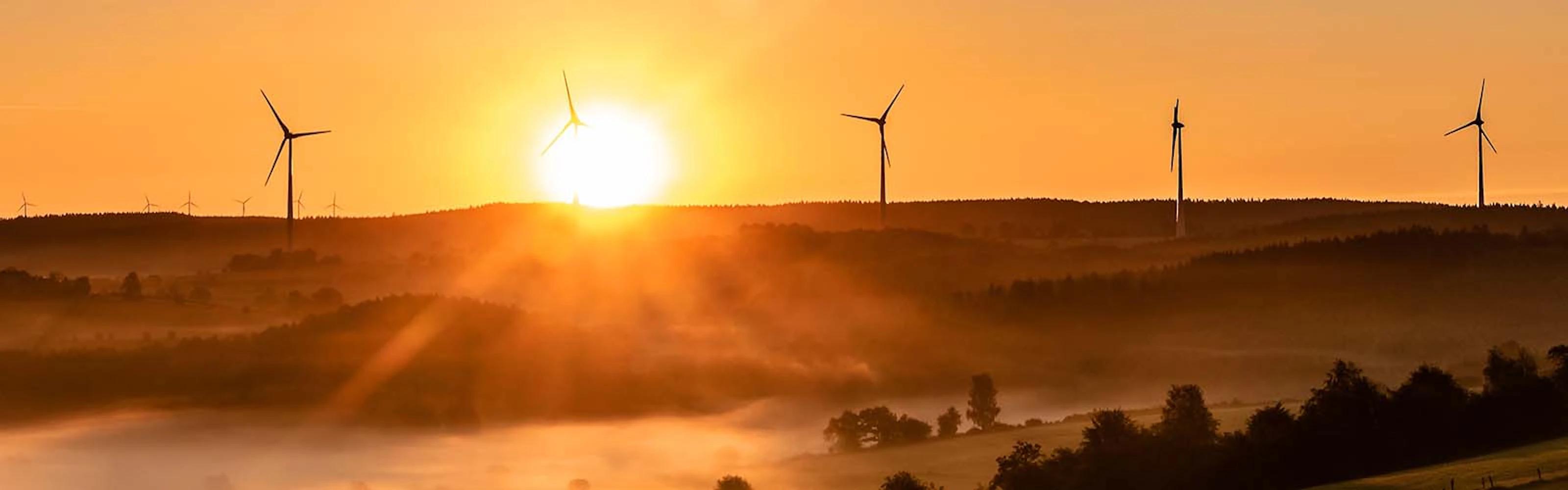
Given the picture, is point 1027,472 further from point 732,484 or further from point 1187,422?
point 732,484

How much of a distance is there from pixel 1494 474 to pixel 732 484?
8748cm

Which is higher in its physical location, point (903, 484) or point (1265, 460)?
point (1265, 460)

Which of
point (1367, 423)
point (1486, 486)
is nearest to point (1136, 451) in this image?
point (1367, 423)

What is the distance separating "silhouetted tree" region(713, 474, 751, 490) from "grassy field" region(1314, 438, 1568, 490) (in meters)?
73.2

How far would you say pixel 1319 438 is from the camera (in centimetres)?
11631

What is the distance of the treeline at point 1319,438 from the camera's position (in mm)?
115750

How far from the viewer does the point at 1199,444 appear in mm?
118250

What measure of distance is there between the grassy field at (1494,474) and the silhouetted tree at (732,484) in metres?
73.2

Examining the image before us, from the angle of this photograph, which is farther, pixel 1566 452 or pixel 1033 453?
pixel 1033 453

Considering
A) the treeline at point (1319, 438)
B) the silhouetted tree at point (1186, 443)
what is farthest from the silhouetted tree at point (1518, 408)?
the silhouetted tree at point (1186, 443)

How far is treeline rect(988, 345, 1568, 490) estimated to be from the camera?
380 ft

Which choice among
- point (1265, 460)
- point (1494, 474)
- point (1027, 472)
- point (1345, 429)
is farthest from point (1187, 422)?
point (1494, 474)

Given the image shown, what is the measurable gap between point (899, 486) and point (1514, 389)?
100 feet

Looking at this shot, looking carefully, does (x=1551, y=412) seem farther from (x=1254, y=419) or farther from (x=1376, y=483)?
(x=1376, y=483)
